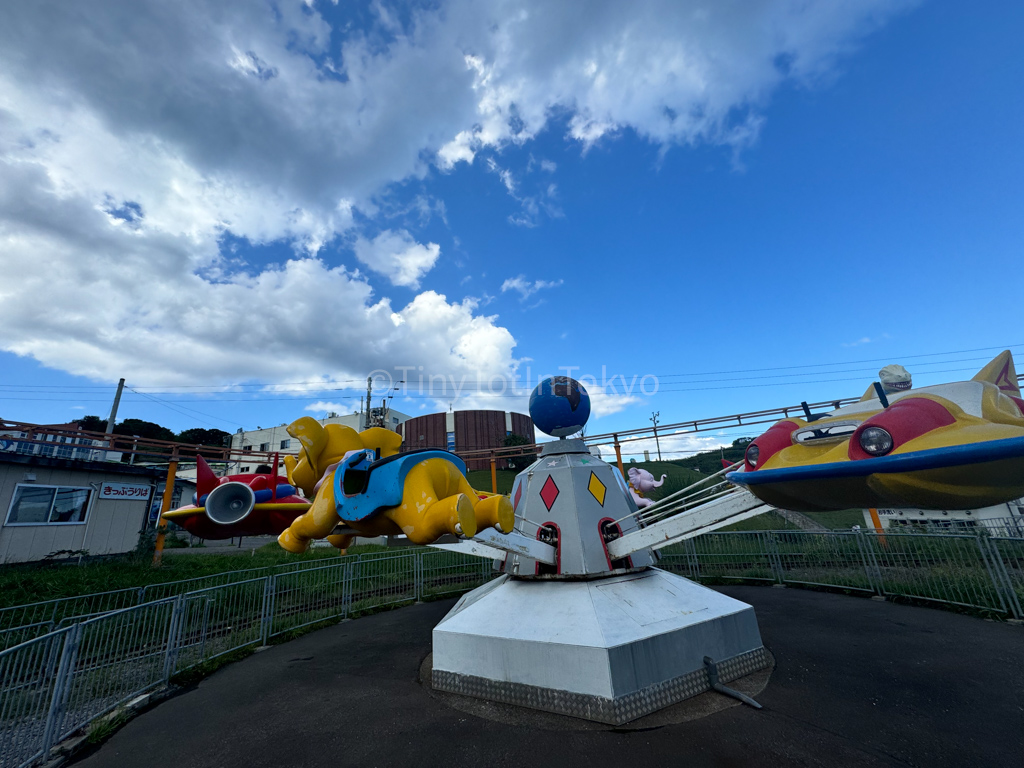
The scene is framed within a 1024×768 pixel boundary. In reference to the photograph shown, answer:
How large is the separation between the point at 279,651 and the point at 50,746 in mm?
3348

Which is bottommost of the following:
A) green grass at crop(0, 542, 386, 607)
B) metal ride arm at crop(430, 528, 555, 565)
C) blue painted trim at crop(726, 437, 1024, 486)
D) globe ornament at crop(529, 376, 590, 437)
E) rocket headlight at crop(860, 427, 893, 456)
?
green grass at crop(0, 542, 386, 607)

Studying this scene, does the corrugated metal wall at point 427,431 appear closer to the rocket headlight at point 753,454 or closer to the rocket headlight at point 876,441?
the rocket headlight at point 753,454

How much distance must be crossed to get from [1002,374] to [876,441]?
5.44ft

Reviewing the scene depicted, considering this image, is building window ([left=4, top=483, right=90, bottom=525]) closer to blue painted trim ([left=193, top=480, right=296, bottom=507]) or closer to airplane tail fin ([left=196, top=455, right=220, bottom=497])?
blue painted trim ([left=193, top=480, right=296, bottom=507])

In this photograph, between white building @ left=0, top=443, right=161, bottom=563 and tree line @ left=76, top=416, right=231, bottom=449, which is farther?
tree line @ left=76, top=416, right=231, bottom=449

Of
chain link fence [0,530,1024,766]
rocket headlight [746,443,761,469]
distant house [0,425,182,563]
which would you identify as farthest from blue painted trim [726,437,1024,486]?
distant house [0,425,182,563]

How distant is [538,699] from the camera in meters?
4.81

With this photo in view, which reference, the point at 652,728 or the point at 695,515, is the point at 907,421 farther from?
the point at 652,728

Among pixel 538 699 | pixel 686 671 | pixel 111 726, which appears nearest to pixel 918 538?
pixel 686 671

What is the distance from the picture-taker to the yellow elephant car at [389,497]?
3234mm

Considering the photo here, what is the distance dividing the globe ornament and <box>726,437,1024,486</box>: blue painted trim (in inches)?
147

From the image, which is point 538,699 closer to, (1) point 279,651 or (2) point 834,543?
(1) point 279,651

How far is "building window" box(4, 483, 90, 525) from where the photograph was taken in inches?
496

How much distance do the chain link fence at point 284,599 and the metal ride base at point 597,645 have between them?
4.26 m
